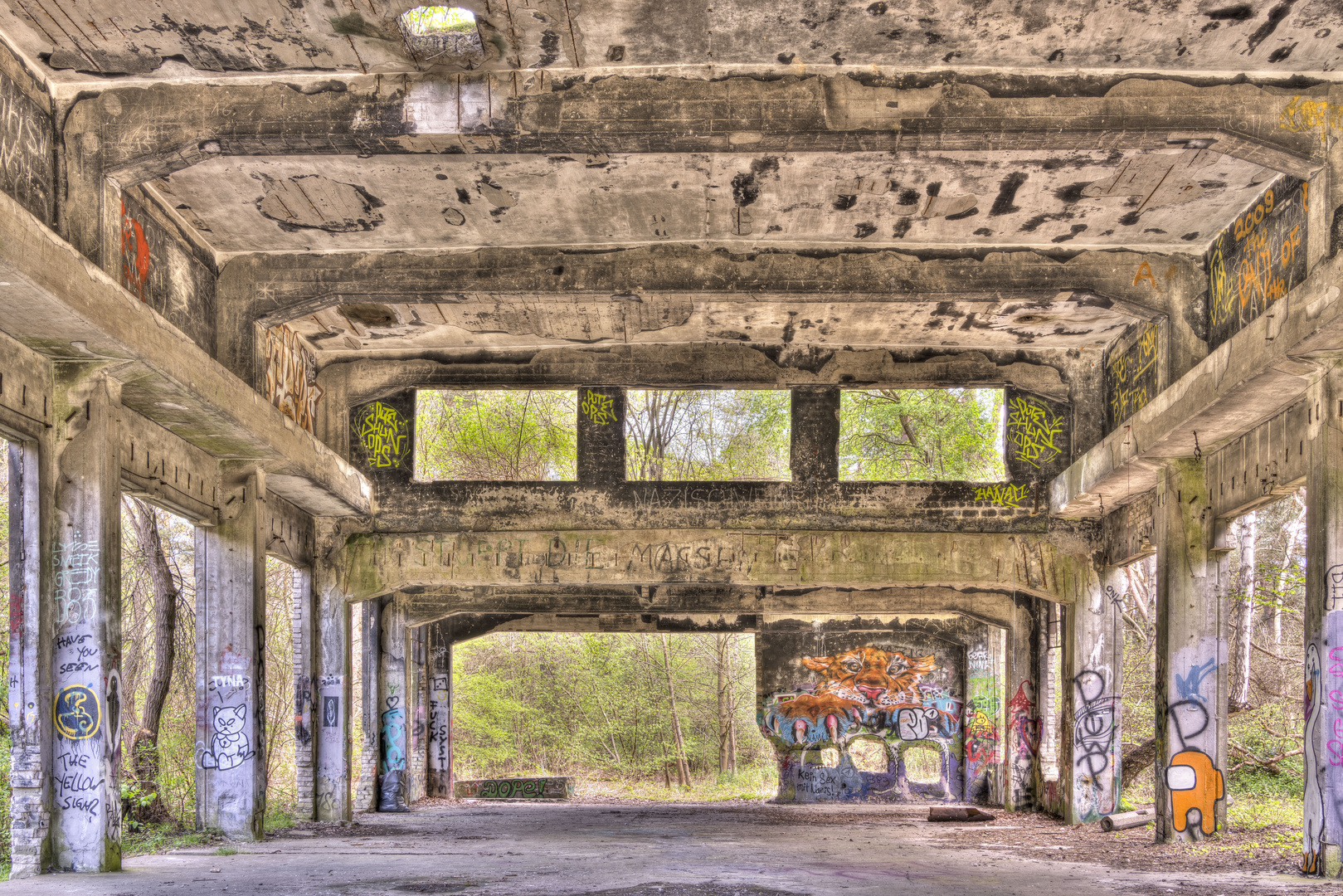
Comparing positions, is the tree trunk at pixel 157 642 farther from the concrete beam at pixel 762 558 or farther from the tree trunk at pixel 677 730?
the tree trunk at pixel 677 730

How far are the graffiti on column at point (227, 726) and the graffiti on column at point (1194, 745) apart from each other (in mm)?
9332

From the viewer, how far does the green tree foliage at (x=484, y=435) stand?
84.6 ft

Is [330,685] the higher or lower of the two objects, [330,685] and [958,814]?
the higher

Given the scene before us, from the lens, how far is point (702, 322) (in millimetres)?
13719

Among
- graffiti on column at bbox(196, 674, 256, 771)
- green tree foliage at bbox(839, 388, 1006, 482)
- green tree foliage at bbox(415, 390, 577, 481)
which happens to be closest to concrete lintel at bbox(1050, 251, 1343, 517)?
graffiti on column at bbox(196, 674, 256, 771)

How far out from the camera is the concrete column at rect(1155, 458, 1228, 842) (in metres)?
11.2

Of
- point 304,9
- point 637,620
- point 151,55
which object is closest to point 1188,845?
point 304,9

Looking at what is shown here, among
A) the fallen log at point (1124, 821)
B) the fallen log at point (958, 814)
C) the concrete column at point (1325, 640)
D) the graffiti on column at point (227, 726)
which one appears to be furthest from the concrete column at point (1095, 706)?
the graffiti on column at point (227, 726)

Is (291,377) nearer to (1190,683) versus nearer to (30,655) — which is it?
(30,655)

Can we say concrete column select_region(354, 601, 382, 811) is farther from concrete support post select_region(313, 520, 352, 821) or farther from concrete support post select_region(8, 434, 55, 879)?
concrete support post select_region(8, 434, 55, 879)

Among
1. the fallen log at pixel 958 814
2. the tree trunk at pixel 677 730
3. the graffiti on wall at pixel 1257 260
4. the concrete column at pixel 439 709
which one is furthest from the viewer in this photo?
the tree trunk at pixel 677 730

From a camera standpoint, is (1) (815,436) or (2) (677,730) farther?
(2) (677,730)

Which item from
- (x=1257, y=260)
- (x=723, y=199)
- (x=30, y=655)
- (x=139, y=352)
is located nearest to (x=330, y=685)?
(x=30, y=655)

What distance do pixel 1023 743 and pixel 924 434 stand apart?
889 cm
